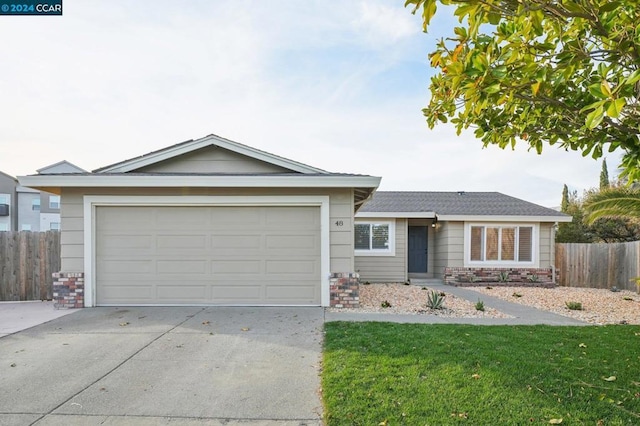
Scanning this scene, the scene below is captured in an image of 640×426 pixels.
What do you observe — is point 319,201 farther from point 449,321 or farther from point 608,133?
point 608,133

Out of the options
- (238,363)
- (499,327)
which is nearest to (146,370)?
(238,363)

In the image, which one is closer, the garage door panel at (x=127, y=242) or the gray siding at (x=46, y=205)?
the garage door panel at (x=127, y=242)

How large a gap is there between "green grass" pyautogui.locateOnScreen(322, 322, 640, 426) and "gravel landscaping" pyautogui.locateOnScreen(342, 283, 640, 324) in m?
1.83

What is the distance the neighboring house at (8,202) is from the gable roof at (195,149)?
26.6m

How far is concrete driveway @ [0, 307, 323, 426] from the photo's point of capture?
11.3 ft

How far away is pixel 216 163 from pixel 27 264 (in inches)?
207

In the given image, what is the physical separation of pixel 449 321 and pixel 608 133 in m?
4.13

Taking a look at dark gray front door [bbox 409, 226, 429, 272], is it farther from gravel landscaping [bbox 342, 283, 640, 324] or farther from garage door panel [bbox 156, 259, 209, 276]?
garage door panel [bbox 156, 259, 209, 276]

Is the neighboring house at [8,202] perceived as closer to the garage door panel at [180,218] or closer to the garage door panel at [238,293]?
the garage door panel at [180,218]

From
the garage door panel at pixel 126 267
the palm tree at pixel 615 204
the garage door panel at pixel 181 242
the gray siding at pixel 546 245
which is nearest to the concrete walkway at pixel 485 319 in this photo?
the garage door panel at pixel 181 242

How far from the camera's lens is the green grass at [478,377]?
327 centimetres

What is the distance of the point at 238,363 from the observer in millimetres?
4672

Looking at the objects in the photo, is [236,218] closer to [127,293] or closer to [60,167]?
[127,293]

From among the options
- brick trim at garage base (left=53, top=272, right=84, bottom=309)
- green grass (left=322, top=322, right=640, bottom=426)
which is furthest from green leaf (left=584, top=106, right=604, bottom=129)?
brick trim at garage base (left=53, top=272, right=84, bottom=309)
